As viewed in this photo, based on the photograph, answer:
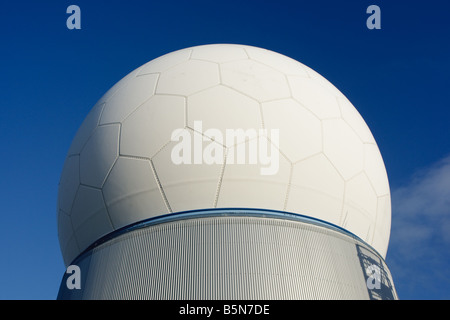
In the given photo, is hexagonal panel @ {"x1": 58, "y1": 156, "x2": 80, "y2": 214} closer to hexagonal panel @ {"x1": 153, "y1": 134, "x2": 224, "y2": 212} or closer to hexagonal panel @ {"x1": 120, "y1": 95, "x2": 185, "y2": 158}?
hexagonal panel @ {"x1": 120, "y1": 95, "x2": 185, "y2": 158}

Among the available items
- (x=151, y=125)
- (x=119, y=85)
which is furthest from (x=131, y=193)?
(x=119, y=85)

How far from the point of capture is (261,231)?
6715 mm

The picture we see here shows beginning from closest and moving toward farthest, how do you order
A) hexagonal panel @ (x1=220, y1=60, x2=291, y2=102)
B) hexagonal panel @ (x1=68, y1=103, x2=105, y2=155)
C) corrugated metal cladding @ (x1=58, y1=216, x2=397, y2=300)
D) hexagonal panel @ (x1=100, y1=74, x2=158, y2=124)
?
1. corrugated metal cladding @ (x1=58, y1=216, x2=397, y2=300)
2. hexagonal panel @ (x1=220, y1=60, x2=291, y2=102)
3. hexagonal panel @ (x1=100, y1=74, x2=158, y2=124)
4. hexagonal panel @ (x1=68, y1=103, x2=105, y2=155)

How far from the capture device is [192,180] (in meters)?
6.92

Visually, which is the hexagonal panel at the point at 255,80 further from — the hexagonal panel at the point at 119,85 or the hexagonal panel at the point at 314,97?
the hexagonal panel at the point at 119,85

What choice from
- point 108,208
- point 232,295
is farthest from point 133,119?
point 232,295

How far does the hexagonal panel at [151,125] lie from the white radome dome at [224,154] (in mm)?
18

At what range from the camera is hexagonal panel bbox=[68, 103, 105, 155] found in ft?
26.9

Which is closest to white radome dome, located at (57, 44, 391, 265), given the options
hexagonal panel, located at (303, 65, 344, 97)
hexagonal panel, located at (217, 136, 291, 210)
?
hexagonal panel, located at (217, 136, 291, 210)

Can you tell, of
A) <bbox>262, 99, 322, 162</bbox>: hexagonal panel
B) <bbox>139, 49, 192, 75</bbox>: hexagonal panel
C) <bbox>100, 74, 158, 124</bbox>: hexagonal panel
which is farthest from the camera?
<bbox>139, 49, 192, 75</bbox>: hexagonal panel

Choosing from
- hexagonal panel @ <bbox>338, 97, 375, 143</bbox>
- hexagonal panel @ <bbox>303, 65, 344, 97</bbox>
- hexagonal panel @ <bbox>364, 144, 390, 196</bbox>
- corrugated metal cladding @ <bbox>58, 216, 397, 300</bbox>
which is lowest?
corrugated metal cladding @ <bbox>58, 216, 397, 300</bbox>

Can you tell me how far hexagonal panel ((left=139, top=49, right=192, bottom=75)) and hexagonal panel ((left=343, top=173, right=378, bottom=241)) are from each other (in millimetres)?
3523

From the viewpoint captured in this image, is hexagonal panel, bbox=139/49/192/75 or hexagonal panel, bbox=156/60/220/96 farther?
hexagonal panel, bbox=139/49/192/75

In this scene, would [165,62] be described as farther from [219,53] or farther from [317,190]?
[317,190]
